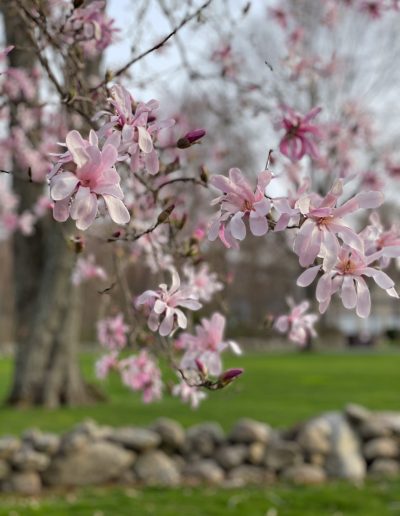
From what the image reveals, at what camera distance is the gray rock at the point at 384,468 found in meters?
5.42

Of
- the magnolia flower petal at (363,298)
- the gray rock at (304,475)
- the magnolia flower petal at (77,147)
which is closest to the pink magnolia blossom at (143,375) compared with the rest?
the magnolia flower petal at (363,298)

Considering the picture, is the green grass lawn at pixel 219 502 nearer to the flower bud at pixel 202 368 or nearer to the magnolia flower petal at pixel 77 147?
the flower bud at pixel 202 368

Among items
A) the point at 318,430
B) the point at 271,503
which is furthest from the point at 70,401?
the point at 271,503

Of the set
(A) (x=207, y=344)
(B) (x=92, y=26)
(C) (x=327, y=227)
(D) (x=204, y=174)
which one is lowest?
(A) (x=207, y=344)

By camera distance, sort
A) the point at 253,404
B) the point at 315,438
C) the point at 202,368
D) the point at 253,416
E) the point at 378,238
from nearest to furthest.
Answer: the point at 378,238, the point at 202,368, the point at 315,438, the point at 253,416, the point at 253,404

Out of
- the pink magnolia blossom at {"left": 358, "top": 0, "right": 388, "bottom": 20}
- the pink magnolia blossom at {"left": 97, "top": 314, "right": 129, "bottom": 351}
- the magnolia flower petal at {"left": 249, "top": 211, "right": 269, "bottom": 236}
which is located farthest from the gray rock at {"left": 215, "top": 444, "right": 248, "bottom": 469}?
the magnolia flower petal at {"left": 249, "top": 211, "right": 269, "bottom": 236}

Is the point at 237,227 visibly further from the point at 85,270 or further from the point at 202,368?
the point at 85,270

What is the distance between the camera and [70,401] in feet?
29.1

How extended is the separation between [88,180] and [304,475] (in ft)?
14.7

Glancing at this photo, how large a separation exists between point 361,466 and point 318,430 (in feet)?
1.38

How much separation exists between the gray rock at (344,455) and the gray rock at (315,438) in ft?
0.15

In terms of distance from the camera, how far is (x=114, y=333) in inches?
120

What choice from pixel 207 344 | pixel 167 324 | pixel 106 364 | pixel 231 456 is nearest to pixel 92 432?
pixel 231 456

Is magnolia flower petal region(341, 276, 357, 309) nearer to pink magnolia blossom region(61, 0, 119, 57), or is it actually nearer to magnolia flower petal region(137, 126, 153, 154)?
magnolia flower petal region(137, 126, 153, 154)
